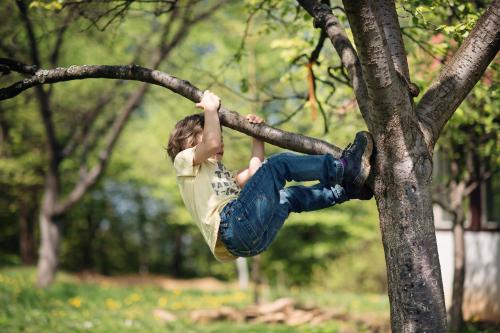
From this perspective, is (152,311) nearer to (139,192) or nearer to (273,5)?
(273,5)

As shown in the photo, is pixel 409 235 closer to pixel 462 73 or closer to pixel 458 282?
pixel 462 73

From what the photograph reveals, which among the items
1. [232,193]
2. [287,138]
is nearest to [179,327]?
[232,193]

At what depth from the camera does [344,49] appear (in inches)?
153

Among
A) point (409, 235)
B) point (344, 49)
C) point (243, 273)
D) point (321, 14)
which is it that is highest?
point (321, 14)

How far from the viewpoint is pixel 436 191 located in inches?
314

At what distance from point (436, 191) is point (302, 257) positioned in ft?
42.8

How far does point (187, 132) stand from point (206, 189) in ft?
1.26

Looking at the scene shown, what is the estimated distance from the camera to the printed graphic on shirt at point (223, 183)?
3848mm

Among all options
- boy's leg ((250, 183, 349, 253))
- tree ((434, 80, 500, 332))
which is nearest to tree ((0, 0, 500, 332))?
boy's leg ((250, 183, 349, 253))

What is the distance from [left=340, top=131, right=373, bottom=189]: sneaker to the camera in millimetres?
3381

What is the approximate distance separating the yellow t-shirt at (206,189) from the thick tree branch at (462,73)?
1.23 meters

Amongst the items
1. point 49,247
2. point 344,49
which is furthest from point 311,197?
point 49,247

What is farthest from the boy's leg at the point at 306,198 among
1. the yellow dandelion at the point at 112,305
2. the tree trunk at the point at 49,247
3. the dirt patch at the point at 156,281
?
the dirt patch at the point at 156,281

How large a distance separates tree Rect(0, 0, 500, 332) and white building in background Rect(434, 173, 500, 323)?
5887mm
